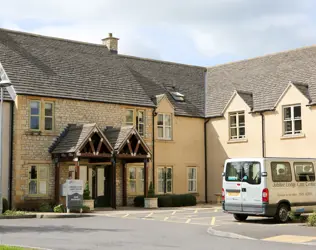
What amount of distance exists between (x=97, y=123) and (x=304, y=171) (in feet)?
43.6

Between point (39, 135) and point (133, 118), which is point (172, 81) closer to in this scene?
point (133, 118)

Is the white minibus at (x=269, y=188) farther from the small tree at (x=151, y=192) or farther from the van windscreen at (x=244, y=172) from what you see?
the small tree at (x=151, y=192)

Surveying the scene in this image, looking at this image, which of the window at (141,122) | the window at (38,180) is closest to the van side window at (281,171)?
the window at (38,180)

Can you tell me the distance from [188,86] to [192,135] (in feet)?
13.1

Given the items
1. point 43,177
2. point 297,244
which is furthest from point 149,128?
point 297,244

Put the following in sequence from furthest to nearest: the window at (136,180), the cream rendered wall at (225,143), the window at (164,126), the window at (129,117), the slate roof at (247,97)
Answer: the window at (164,126) < the slate roof at (247,97) < the cream rendered wall at (225,143) < the window at (129,117) < the window at (136,180)

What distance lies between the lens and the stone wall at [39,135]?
28469mm

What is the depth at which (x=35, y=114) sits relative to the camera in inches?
1163

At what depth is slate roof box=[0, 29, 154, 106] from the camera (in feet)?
98.5

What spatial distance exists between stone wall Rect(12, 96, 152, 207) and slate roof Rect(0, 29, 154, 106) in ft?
1.63

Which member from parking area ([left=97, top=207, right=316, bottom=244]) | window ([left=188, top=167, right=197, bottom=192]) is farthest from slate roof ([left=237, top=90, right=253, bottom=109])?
parking area ([left=97, top=207, right=316, bottom=244])

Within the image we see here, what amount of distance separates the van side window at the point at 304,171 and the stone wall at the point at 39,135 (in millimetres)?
12932

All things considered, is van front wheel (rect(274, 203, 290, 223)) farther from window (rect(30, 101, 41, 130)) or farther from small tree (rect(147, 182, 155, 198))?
window (rect(30, 101, 41, 130))

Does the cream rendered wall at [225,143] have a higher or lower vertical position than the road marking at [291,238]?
higher
